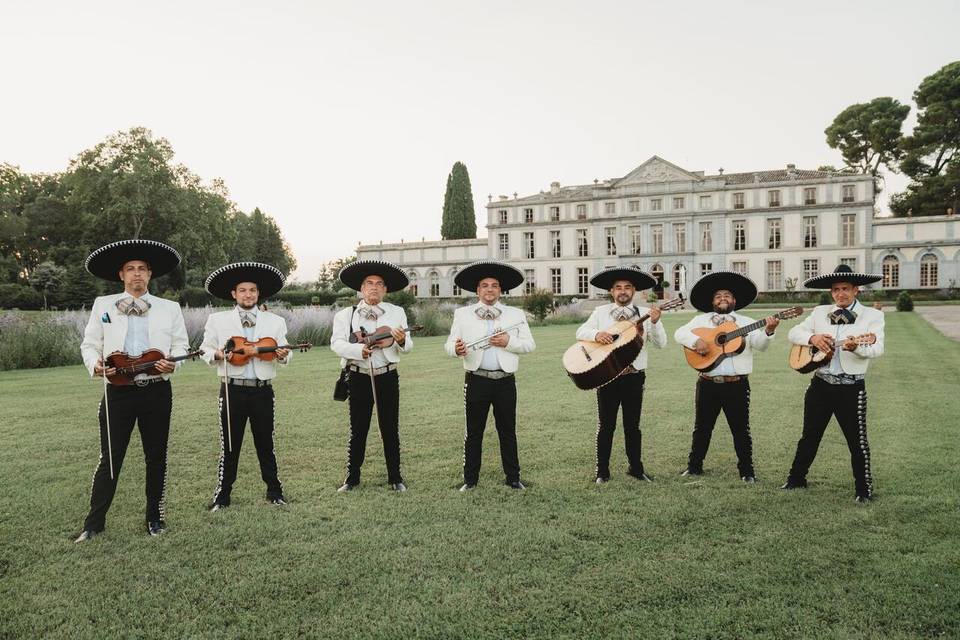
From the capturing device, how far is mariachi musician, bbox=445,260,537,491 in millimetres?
6102

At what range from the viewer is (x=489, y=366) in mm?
6117

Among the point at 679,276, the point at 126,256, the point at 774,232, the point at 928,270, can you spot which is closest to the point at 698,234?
the point at 679,276

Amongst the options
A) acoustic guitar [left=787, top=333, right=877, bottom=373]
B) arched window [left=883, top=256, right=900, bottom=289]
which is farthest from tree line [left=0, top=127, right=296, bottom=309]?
arched window [left=883, top=256, right=900, bottom=289]

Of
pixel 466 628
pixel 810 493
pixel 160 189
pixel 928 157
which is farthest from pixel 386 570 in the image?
pixel 928 157

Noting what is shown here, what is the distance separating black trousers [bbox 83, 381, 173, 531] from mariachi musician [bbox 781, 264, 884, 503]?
5599 millimetres

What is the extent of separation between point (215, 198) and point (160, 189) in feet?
16.1

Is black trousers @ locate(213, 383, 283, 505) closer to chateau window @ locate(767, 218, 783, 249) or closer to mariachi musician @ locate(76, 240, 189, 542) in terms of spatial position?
mariachi musician @ locate(76, 240, 189, 542)

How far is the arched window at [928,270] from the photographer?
178 feet

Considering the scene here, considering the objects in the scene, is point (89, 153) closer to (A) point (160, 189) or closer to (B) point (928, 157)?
(A) point (160, 189)

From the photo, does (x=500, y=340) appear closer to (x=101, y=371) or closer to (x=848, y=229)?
(x=101, y=371)

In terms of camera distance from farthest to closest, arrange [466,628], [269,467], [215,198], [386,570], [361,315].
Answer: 1. [215,198]
2. [361,315]
3. [269,467]
4. [386,570]
5. [466,628]

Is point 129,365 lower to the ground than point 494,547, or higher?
higher

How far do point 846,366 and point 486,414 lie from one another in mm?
3310

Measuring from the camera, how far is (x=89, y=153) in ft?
160
